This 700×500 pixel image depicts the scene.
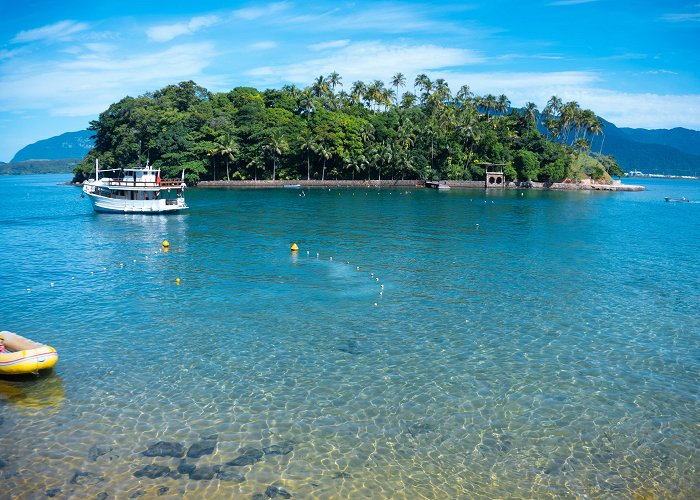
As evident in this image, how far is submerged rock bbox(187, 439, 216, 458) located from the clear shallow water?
32 cm

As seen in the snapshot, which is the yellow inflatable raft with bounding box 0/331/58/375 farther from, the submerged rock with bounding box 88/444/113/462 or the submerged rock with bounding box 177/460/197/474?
the submerged rock with bounding box 177/460/197/474

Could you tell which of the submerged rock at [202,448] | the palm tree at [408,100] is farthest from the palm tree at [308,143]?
the submerged rock at [202,448]

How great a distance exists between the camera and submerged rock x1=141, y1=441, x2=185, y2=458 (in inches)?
617

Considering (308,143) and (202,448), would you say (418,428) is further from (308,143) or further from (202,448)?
(308,143)

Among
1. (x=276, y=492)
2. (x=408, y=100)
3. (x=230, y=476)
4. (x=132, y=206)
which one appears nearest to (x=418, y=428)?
(x=276, y=492)

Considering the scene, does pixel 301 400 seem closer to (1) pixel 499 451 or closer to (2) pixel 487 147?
(1) pixel 499 451

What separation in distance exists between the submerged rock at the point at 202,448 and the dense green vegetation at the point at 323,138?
119109 mm

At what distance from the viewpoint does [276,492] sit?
14156 millimetres

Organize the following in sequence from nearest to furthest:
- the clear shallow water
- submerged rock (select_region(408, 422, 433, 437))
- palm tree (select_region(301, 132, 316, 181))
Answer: the clear shallow water → submerged rock (select_region(408, 422, 433, 437)) → palm tree (select_region(301, 132, 316, 181))

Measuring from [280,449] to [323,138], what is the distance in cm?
12270

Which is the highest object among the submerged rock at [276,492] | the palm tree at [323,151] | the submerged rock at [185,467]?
the palm tree at [323,151]

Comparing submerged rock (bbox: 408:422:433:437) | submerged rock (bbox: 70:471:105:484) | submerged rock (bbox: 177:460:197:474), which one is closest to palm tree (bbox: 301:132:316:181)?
submerged rock (bbox: 408:422:433:437)

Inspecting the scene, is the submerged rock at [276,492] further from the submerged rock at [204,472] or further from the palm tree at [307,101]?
the palm tree at [307,101]

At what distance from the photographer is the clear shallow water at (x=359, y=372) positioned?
1522 centimetres
